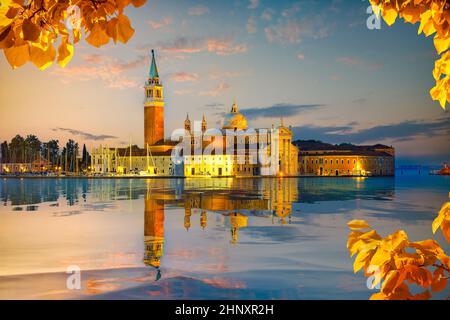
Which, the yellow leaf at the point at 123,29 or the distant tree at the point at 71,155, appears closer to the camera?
the yellow leaf at the point at 123,29

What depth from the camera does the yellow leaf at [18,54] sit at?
0.86 metres

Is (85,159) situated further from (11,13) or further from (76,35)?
(11,13)

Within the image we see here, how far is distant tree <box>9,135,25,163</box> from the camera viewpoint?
63.1 meters

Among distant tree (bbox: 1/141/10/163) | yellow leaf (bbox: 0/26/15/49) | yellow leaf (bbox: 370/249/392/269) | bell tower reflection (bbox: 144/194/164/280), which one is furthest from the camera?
distant tree (bbox: 1/141/10/163)

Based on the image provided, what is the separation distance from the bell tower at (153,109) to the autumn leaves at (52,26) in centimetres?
6373

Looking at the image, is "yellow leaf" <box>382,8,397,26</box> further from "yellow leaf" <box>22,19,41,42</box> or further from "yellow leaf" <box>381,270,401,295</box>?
"yellow leaf" <box>22,19,41,42</box>

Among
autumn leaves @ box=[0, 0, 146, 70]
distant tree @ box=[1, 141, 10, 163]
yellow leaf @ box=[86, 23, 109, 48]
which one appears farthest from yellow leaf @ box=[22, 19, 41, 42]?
distant tree @ box=[1, 141, 10, 163]

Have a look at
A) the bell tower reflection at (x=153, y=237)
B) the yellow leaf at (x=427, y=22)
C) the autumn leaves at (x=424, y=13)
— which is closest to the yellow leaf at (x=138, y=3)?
the autumn leaves at (x=424, y=13)

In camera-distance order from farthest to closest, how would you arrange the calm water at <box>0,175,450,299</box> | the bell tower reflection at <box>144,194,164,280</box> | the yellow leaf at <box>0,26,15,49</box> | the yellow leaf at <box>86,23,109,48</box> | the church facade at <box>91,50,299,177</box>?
the church facade at <box>91,50,299,177</box> → the bell tower reflection at <box>144,194,164,280</box> → the calm water at <box>0,175,450,299</box> → the yellow leaf at <box>86,23,109,48</box> → the yellow leaf at <box>0,26,15,49</box>

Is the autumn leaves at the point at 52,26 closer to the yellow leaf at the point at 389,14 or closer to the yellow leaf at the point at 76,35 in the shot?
the yellow leaf at the point at 76,35

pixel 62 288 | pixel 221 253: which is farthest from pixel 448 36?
pixel 221 253

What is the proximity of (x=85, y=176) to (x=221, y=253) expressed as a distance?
2154 inches
